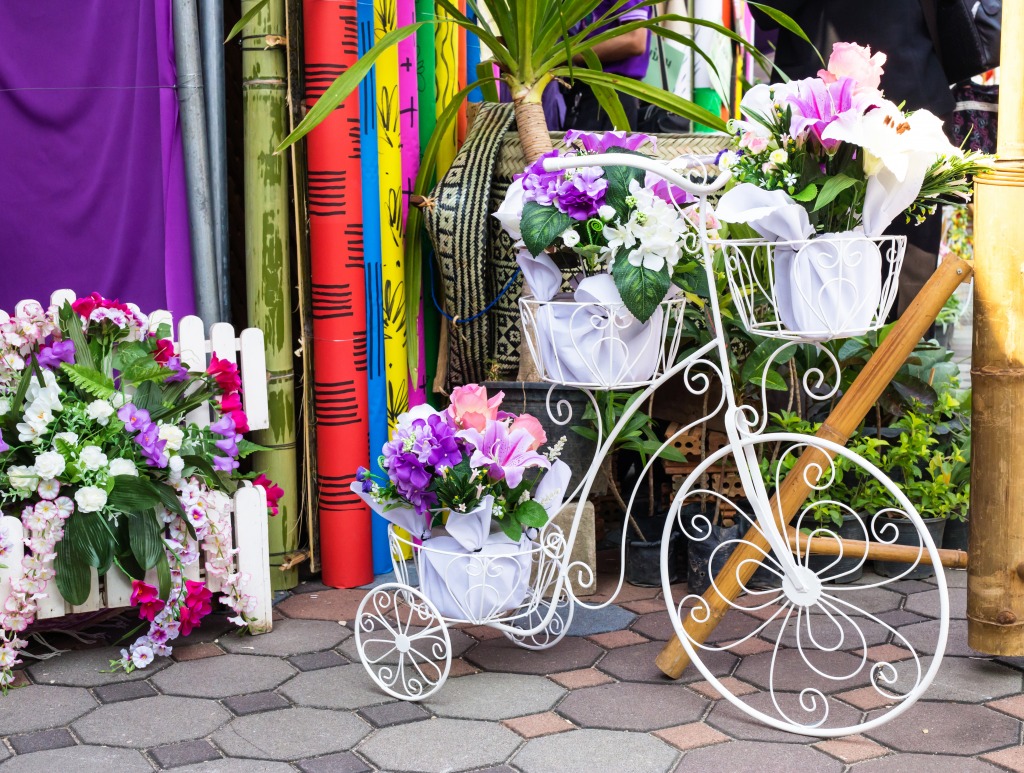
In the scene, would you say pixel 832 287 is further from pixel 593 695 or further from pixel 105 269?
pixel 105 269

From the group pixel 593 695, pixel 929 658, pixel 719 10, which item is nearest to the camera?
pixel 593 695

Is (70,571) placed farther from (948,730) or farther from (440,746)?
(948,730)

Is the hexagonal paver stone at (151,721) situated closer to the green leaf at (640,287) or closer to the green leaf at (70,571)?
the green leaf at (70,571)

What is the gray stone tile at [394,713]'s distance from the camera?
2.56m

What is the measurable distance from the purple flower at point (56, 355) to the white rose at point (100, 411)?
17 centimetres

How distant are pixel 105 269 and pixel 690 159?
166 cm

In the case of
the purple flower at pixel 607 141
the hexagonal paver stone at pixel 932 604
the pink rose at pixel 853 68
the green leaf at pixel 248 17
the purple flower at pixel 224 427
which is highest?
the green leaf at pixel 248 17

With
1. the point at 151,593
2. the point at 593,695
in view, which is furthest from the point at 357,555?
the point at 593,695

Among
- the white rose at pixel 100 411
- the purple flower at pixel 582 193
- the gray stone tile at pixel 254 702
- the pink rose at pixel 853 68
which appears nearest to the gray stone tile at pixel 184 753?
the gray stone tile at pixel 254 702

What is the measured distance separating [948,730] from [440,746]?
1056 millimetres

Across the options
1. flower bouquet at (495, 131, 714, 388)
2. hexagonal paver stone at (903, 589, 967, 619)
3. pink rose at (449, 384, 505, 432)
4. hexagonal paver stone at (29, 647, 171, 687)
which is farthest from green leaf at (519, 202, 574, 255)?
hexagonal paver stone at (903, 589, 967, 619)

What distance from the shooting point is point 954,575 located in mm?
3455

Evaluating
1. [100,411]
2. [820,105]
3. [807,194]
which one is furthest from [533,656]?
[820,105]

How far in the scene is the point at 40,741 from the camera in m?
2.49
